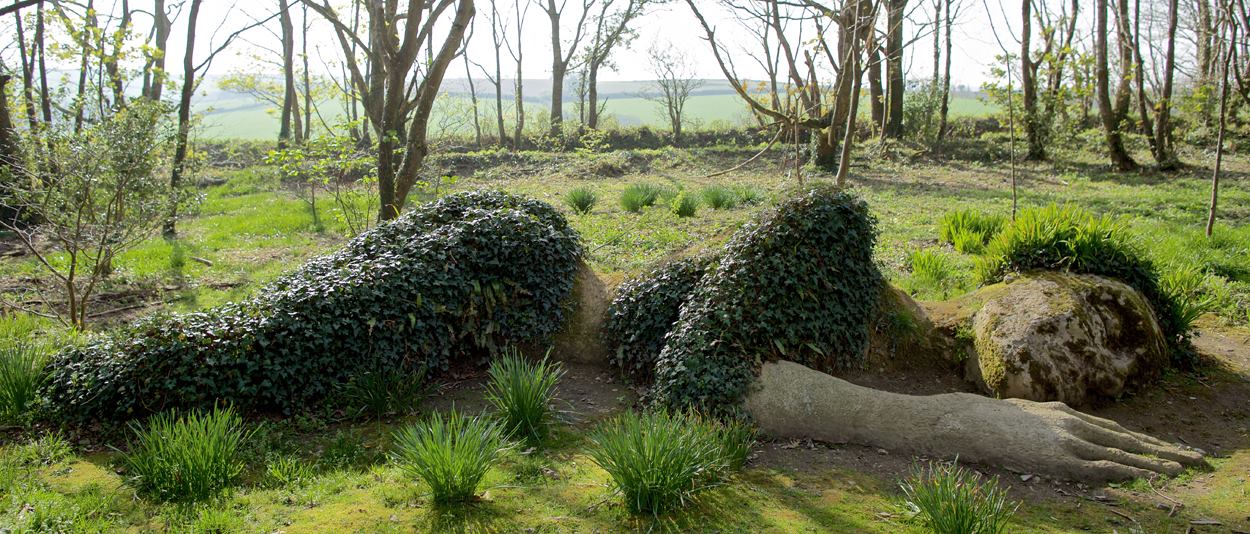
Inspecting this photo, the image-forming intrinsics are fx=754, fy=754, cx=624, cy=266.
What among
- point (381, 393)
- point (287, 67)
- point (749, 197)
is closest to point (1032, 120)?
point (749, 197)

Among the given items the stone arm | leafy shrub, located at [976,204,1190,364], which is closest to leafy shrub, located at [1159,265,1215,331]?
leafy shrub, located at [976,204,1190,364]

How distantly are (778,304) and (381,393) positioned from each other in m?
3.02

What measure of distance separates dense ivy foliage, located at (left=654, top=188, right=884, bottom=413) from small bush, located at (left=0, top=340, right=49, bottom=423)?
4.39 metres

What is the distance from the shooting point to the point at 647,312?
617 cm

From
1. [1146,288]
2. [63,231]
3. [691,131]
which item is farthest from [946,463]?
[691,131]

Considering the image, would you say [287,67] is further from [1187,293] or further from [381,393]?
[1187,293]

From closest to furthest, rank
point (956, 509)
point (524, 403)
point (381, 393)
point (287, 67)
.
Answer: point (956, 509)
point (524, 403)
point (381, 393)
point (287, 67)

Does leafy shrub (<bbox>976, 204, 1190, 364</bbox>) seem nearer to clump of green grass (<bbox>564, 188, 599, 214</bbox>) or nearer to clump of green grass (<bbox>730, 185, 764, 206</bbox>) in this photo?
clump of green grass (<bbox>730, 185, 764, 206</bbox>)

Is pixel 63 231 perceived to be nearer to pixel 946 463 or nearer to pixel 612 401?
pixel 612 401

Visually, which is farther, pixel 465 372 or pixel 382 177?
pixel 382 177

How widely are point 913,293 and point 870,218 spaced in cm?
139

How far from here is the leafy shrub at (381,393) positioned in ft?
18.1

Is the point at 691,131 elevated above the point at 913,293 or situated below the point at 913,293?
above

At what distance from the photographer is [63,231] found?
746cm
